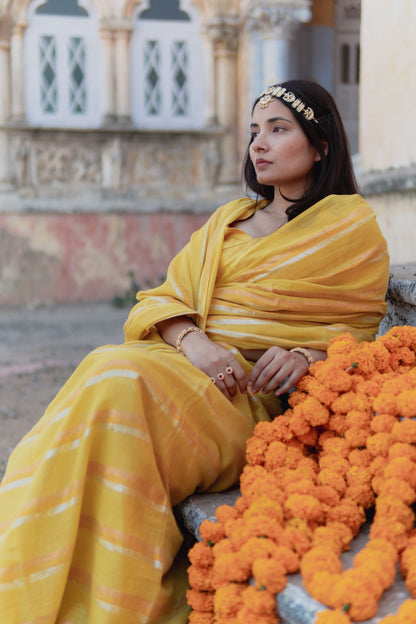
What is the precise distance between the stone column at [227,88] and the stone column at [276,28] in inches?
27.6

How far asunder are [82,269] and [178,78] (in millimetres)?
2890

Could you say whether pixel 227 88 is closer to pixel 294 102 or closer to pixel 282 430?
pixel 294 102

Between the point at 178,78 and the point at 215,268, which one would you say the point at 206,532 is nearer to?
the point at 215,268

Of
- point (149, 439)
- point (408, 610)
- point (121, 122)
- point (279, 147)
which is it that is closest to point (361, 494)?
point (408, 610)

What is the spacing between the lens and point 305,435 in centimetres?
173

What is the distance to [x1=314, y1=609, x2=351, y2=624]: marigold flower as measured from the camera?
3.64 feet

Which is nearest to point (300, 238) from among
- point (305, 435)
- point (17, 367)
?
point (305, 435)

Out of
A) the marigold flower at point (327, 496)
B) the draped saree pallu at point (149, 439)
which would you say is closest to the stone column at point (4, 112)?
the draped saree pallu at point (149, 439)

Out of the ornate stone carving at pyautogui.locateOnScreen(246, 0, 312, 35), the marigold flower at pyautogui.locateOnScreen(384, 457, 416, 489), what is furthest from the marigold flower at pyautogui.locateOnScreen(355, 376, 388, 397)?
the ornate stone carving at pyautogui.locateOnScreen(246, 0, 312, 35)

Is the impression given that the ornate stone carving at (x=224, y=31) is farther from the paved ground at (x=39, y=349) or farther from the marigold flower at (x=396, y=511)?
the marigold flower at (x=396, y=511)

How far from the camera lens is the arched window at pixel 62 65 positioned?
8.76m

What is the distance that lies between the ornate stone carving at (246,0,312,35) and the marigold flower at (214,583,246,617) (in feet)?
25.2

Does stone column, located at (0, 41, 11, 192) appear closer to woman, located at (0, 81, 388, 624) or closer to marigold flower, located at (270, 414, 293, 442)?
woman, located at (0, 81, 388, 624)

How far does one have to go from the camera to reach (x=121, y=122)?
352 inches
